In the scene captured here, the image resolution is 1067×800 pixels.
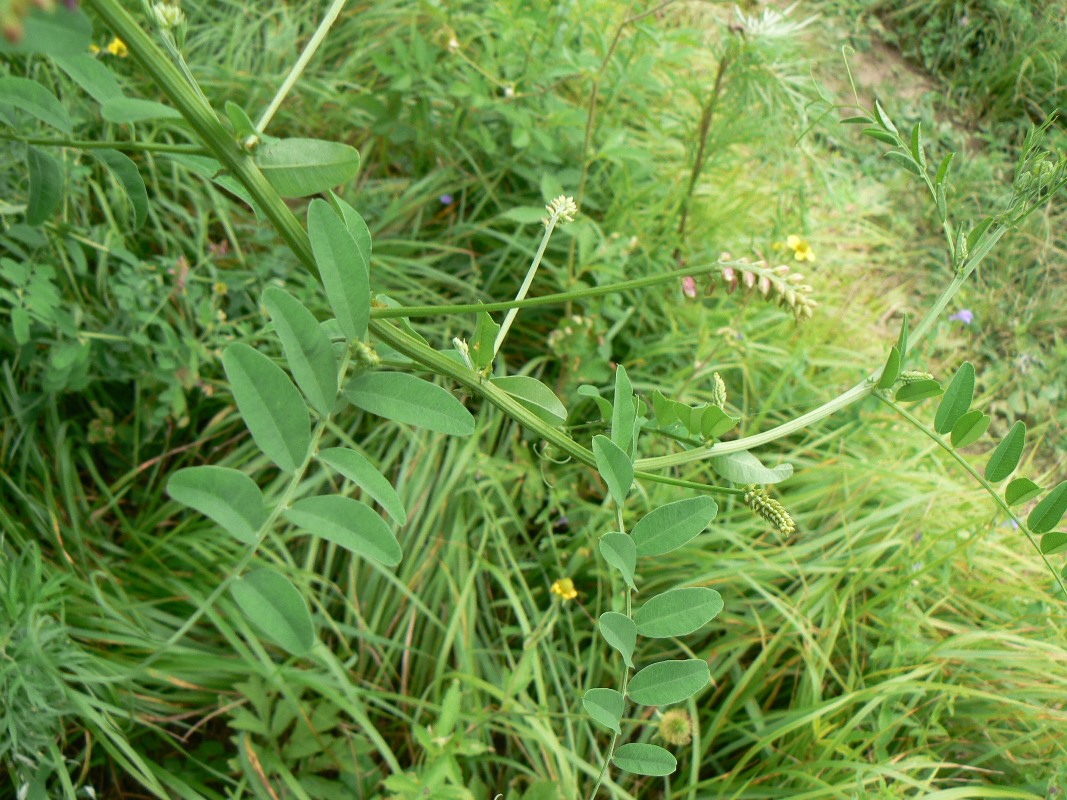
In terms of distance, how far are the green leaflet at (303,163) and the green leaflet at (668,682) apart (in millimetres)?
398

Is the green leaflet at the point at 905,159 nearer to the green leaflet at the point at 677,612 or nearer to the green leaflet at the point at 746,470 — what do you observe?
the green leaflet at the point at 746,470

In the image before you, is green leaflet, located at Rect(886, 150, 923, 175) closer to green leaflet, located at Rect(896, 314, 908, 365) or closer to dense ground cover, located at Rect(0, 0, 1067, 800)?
green leaflet, located at Rect(896, 314, 908, 365)

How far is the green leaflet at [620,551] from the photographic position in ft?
1.74

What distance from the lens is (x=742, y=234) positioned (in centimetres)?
217

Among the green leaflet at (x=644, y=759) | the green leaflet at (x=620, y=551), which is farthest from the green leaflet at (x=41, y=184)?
the green leaflet at (x=644, y=759)

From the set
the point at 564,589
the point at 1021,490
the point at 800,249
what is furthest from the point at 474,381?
the point at 800,249

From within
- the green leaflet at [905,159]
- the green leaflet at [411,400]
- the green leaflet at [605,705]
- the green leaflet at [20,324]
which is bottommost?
the green leaflet at [20,324]

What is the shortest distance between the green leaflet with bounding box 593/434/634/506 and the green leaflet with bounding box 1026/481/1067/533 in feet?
1.28

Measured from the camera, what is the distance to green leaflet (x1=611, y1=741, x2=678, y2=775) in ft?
1.78

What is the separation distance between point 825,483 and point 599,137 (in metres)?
1.01

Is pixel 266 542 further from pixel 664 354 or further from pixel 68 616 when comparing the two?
pixel 664 354

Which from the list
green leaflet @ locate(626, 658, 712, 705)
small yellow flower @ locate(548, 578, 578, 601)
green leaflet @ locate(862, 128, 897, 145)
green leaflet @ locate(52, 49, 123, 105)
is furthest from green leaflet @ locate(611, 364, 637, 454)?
small yellow flower @ locate(548, 578, 578, 601)

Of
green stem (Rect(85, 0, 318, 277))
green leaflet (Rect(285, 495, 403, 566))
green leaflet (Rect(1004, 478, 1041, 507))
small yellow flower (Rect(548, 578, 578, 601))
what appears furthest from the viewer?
small yellow flower (Rect(548, 578, 578, 601))

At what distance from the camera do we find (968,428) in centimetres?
66
